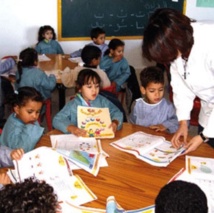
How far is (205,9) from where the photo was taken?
19.9 feet

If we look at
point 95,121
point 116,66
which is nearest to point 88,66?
point 116,66

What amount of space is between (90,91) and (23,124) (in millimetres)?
486

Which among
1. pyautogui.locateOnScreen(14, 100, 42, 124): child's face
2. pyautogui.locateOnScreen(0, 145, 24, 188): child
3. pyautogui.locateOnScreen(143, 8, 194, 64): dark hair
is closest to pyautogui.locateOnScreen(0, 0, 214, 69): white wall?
pyautogui.locateOnScreen(14, 100, 42, 124): child's face

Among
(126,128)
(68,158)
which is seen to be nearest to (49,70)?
(126,128)

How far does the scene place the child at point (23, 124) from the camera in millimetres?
1848

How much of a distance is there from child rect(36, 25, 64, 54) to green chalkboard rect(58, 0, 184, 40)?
367mm

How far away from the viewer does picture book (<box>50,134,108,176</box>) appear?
1.58m

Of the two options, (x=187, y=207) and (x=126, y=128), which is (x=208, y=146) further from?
(x=187, y=207)

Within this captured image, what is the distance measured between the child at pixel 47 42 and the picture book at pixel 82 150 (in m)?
Answer: 2.94

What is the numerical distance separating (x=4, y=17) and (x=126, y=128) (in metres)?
3.46

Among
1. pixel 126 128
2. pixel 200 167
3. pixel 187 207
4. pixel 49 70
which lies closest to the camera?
pixel 187 207

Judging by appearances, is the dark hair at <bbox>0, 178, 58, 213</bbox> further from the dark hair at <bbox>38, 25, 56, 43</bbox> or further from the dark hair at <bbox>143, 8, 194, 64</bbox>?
the dark hair at <bbox>38, 25, 56, 43</bbox>

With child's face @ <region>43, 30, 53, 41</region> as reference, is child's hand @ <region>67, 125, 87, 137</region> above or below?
below

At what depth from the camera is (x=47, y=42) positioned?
4707mm
